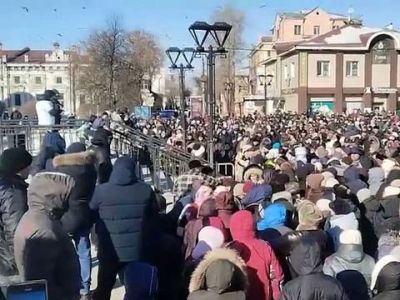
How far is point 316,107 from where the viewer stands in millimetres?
59969

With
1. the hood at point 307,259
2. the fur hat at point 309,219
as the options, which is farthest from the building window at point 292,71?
the hood at point 307,259

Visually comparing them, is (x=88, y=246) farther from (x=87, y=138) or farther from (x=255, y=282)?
(x=87, y=138)

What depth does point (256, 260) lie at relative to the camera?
507cm

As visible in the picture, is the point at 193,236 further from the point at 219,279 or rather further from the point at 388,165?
the point at 388,165

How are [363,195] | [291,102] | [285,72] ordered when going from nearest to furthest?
[363,195], [291,102], [285,72]

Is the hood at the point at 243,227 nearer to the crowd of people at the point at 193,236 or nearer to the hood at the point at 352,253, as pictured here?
the crowd of people at the point at 193,236

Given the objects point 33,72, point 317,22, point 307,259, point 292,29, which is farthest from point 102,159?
point 33,72

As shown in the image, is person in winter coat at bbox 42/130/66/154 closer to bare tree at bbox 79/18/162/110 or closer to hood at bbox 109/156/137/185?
hood at bbox 109/156/137/185

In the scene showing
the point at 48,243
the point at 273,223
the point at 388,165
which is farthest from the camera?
the point at 388,165

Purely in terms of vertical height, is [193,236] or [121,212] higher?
[121,212]

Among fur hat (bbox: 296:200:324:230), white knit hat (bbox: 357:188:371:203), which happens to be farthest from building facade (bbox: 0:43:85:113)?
fur hat (bbox: 296:200:324:230)

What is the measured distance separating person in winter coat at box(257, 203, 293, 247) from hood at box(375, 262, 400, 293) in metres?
1.41

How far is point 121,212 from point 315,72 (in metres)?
55.8

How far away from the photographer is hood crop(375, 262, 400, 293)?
14.7ft
